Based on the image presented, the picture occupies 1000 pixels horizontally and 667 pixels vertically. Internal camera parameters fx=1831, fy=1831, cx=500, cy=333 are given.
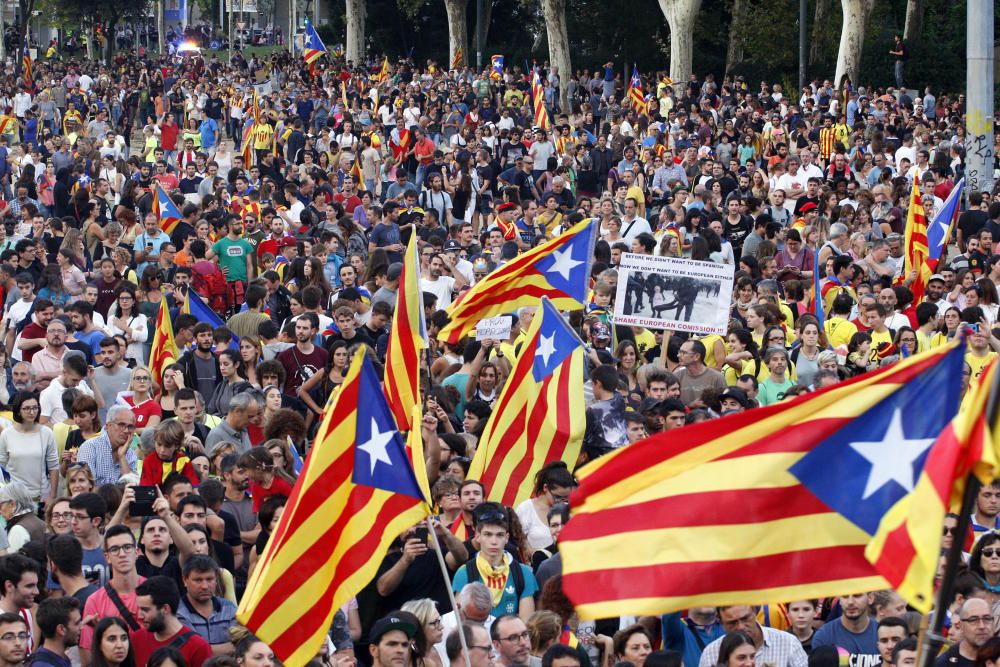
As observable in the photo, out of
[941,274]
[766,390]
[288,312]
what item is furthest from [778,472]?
[941,274]

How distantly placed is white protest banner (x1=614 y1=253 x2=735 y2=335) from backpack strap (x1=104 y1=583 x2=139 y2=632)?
16.7 ft

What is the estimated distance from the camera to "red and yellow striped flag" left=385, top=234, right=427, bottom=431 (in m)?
9.88

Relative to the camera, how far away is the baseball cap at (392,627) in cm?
769

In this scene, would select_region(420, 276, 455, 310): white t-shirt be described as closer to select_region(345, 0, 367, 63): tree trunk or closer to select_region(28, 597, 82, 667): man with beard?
select_region(28, 597, 82, 667): man with beard

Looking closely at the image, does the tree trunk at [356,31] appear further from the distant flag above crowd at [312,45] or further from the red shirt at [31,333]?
the red shirt at [31,333]

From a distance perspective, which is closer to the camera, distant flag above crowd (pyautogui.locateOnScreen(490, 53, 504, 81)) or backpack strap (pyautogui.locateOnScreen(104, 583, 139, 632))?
backpack strap (pyautogui.locateOnScreen(104, 583, 139, 632))

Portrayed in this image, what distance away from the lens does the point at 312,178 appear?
22.8 meters

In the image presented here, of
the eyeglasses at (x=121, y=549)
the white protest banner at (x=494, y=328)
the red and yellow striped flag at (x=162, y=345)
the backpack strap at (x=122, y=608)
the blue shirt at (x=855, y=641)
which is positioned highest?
the white protest banner at (x=494, y=328)

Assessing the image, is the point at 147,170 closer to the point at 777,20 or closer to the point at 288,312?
the point at 288,312

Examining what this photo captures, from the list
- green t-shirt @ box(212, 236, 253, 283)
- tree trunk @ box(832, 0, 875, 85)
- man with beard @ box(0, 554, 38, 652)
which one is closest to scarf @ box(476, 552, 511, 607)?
man with beard @ box(0, 554, 38, 652)

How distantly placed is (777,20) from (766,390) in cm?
3373

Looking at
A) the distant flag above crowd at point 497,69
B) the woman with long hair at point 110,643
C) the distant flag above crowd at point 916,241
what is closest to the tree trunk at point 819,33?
the distant flag above crowd at point 497,69

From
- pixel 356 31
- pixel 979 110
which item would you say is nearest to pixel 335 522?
pixel 979 110

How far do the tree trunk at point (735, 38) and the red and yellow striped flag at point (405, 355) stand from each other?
114 ft
